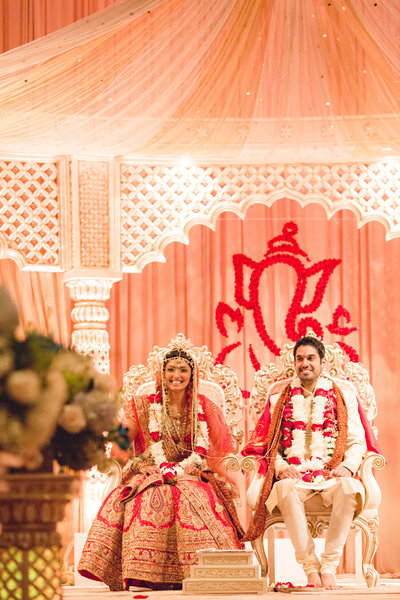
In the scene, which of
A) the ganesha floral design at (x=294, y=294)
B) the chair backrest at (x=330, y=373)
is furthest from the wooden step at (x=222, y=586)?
the ganesha floral design at (x=294, y=294)

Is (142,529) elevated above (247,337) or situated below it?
below

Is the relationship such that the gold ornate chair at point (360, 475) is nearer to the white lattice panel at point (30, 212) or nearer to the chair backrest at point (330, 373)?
the chair backrest at point (330, 373)

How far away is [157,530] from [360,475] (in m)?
1.19

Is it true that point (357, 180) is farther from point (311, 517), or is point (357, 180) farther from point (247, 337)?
point (311, 517)

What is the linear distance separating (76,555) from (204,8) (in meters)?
3.30

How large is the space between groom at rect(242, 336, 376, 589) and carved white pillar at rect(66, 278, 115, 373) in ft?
3.75

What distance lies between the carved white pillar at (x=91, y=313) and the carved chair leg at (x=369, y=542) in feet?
6.24

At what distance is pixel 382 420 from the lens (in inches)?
294

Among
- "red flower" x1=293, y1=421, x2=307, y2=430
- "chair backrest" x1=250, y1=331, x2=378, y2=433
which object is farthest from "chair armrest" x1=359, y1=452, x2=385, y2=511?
"chair backrest" x1=250, y1=331, x2=378, y2=433

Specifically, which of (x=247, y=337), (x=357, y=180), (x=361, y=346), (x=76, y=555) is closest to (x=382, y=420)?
(x=361, y=346)

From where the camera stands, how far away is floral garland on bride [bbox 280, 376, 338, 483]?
5.68 m

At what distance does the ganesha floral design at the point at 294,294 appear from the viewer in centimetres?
755

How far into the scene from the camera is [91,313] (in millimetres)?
6496

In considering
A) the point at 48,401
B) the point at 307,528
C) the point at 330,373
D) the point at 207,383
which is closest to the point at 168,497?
the point at 307,528
